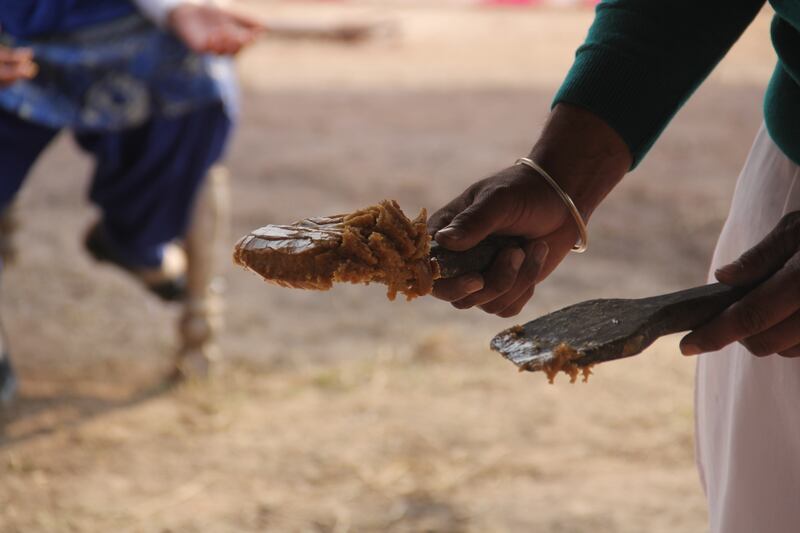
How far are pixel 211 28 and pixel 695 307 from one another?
1675 millimetres

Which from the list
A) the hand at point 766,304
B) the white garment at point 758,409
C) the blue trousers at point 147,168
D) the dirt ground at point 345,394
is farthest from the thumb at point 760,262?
the blue trousers at point 147,168

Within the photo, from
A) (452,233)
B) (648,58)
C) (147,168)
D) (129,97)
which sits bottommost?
(147,168)

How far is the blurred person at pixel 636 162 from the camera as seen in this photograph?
1.05m

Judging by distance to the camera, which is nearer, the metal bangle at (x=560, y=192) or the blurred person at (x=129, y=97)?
the metal bangle at (x=560, y=192)

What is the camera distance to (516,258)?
1062 mm

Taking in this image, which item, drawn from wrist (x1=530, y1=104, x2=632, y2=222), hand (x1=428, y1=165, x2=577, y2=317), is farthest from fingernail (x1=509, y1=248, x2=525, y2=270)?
wrist (x1=530, y1=104, x2=632, y2=222)

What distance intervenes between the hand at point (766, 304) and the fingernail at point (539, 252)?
0.19 m

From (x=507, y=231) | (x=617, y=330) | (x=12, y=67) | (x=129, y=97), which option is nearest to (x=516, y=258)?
(x=507, y=231)

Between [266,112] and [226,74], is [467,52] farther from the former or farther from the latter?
[226,74]

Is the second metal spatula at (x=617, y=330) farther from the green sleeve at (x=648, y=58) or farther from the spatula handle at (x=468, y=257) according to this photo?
the green sleeve at (x=648, y=58)

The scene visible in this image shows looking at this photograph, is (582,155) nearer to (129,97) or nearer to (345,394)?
(129,97)

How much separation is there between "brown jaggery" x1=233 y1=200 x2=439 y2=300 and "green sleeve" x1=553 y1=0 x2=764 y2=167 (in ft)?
0.88

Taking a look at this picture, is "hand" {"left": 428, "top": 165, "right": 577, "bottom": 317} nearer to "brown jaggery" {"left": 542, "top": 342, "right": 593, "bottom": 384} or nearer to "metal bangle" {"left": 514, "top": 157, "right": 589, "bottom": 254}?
"metal bangle" {"left": 514, "top": 157, "right": 589, "bottom": 254}

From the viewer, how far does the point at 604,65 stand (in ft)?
3.70
